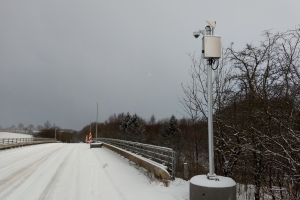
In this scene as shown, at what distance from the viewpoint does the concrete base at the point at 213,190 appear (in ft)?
15.6

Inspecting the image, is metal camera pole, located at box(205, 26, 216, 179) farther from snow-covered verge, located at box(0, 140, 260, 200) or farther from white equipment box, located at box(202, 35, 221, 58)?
snow-covered verge, located at box(0, 140, 260, 200)

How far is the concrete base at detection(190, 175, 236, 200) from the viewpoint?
476 cm

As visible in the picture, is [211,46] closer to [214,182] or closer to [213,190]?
[214,182]

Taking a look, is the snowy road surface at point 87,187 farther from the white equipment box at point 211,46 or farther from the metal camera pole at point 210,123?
the white equipment box at point 211,46

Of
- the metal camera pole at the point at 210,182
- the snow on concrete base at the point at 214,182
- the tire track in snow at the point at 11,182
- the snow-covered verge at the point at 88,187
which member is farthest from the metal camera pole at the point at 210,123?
the tire track in snow at the point at 11,182

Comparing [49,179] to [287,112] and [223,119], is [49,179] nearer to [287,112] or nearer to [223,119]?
[223,119]

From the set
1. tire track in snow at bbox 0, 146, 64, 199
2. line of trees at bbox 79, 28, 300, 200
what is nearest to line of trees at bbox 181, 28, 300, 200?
line of trees at bbox 79, 28, 300, 200

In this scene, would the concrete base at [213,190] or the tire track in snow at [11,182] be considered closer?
the concrete base at [213,190]

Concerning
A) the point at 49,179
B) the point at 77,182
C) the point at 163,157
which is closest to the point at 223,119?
the point at 163,157

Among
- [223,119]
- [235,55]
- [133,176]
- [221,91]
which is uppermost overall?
[235,55]

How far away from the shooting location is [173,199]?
6.01 metres

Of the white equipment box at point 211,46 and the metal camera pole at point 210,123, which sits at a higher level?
the white equipment box at point 211,46

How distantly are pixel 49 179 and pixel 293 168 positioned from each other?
788 centimetres

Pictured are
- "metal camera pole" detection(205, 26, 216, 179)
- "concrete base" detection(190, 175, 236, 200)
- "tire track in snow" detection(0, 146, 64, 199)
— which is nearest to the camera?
"concrete base" detection(190, 175, 236, 200)
